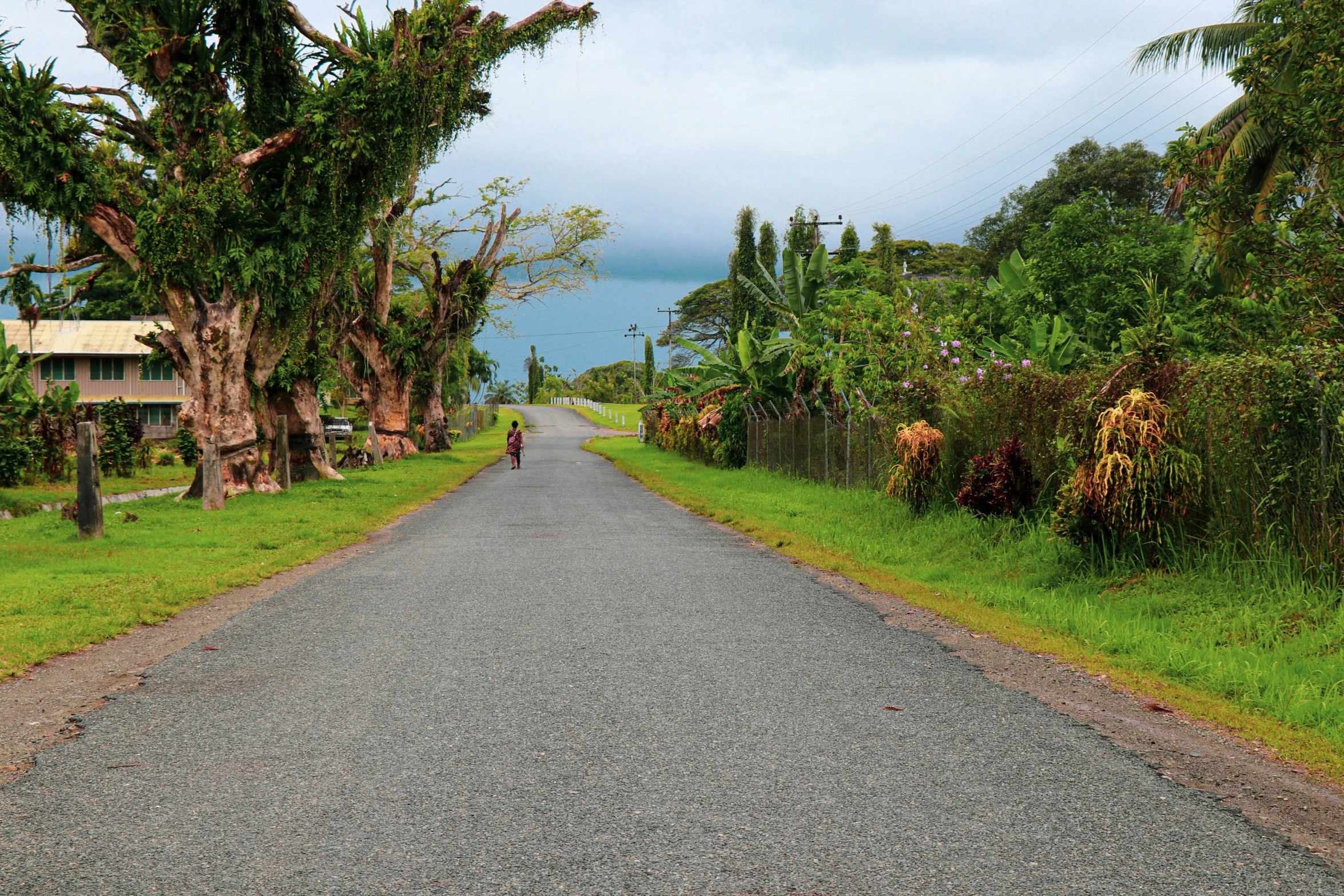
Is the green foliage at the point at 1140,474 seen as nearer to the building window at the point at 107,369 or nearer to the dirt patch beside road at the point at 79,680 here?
the dirt patch beside road at the point at 79,680

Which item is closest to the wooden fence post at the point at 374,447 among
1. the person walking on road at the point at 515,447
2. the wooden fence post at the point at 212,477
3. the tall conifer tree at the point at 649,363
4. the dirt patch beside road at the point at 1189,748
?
the person walking on road at the point at 515,447

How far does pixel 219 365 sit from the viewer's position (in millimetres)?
19859

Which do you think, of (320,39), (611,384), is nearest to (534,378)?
(611,384)

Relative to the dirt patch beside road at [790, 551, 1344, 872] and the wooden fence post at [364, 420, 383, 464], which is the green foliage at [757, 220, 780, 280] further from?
the dirt patch beside road at [790, 551, 1344, 872]

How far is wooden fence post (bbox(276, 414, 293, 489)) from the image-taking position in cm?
2297

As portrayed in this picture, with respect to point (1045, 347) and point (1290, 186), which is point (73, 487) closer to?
point (1045, 347)

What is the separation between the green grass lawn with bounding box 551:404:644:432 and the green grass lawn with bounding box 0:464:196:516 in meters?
41.2

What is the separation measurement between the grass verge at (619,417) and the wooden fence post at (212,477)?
165 ft

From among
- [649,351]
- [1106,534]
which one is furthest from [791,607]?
[649,351]

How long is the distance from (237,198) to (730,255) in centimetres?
4041

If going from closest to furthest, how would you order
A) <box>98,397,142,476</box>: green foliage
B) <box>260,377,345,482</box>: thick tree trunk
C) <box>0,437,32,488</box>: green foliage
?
<box>0,437,32,488</box>: green foliage < <box>260,377,345,482</box>: thick tree trunk < <box>98,397,142,476</box>: green foliage

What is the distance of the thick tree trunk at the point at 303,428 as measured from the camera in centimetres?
2534

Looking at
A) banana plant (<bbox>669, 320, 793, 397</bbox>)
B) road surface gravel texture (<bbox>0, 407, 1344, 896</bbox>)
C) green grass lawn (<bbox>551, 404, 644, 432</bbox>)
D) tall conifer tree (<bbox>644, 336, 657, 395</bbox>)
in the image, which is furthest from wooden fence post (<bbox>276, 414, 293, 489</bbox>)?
tall conifer tree (<bbox>644, 336, 657, 395</bbox>)

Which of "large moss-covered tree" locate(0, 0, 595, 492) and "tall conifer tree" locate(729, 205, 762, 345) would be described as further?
"tall conifer tree" locate(729, 205, 762, 345)
